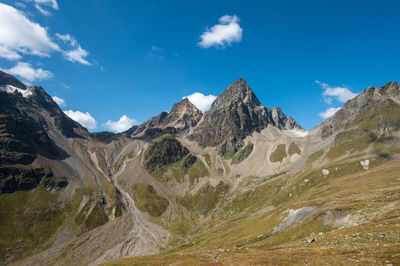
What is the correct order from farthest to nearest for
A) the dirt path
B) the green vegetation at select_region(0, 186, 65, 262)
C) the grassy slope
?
the dirt path, the green vegetation at select_region(0, 186, 65, 262), the grassy slope

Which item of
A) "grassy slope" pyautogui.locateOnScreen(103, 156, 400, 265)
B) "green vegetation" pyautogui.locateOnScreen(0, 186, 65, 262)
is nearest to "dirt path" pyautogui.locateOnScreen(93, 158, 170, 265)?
"green vegetation" pyautogui.locateOnScreen(0, 186, 65, 262)

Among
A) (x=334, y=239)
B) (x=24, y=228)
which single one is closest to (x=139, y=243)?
(x=24, y=228)

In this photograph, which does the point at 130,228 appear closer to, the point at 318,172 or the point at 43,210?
the point at 43,210

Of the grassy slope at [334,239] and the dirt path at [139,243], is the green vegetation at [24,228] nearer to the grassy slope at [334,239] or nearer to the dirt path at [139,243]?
the dirt path at [139,243]

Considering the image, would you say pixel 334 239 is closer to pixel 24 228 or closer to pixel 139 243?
pixel 139 243

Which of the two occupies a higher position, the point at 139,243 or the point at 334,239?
the point at 334,239

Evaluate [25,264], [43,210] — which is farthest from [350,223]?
[43,210]

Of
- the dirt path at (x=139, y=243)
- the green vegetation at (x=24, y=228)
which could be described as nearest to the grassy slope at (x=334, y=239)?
the dirt path at (x=139, y=243)

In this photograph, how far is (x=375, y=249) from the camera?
121 feet

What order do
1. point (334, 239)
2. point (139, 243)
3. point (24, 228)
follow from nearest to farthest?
point (334, 239) → point (139, 243) → point (24, 228)

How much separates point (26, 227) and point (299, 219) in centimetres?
21073

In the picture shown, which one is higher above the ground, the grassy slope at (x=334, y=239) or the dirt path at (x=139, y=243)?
the grassy slope at (x=334, y=239)

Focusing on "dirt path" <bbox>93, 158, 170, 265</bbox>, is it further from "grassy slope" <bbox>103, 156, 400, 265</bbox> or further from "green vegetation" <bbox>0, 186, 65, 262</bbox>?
"grassy slope" <bbox>103, 156, 400, 265</bbox>

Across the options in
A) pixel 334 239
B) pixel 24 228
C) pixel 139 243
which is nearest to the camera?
pixel 334 239
